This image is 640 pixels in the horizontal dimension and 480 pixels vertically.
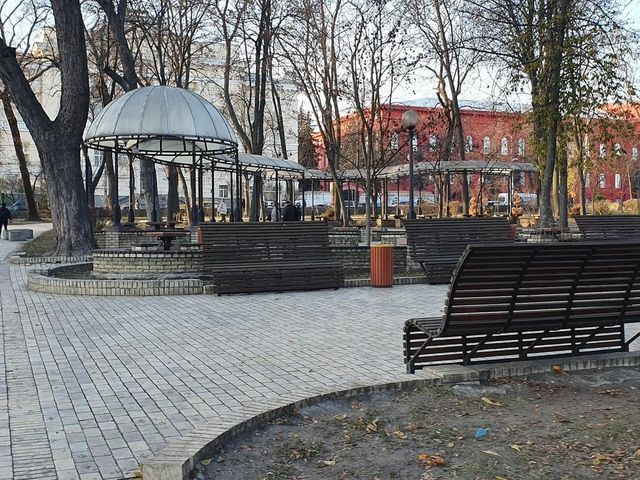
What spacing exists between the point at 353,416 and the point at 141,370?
245cm

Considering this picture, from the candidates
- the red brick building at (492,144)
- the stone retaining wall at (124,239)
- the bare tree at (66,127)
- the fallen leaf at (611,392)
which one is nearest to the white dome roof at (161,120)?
the bare tree at (66,127)

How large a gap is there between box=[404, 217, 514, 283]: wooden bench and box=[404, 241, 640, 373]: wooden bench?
666 cm

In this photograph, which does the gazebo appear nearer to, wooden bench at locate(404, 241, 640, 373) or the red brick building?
the red brick building

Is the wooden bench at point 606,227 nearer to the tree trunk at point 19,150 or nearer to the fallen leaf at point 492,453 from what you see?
the fallen leaf at point 492,453

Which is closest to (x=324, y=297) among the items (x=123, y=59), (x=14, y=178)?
(x=123, y=59)

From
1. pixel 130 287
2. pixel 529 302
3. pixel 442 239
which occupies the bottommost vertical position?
pixel 130 287

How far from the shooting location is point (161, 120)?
16.8 m

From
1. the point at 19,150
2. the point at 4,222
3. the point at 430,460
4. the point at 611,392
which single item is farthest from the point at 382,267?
the point at 19,150

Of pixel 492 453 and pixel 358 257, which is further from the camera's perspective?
pixel 358 257

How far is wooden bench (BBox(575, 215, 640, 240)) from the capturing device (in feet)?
50.1

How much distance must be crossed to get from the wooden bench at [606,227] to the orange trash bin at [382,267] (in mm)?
5274

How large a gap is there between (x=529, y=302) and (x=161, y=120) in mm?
12933

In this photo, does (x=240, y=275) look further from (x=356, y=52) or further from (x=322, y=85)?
(x=322, y=85)

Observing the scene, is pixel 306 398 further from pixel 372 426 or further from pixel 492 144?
pixel 492 144
